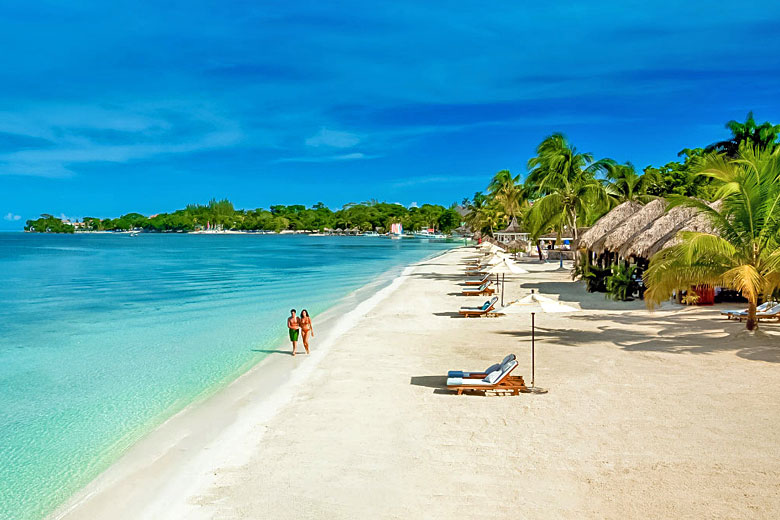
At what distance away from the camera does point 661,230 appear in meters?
18.1

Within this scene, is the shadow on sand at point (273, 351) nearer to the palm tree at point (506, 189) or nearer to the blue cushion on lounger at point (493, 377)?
the blue cushion on lounger at point (493, 377)

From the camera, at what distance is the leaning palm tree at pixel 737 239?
39.3ft

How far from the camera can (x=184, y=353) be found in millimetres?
14188

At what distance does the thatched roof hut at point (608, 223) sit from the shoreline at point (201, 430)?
14.2 m

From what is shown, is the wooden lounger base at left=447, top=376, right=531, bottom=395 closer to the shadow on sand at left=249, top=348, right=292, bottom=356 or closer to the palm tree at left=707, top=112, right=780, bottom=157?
the shadow on sand at left=249, top=348, right=292, bottom=356

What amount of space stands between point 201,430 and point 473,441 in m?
3.92

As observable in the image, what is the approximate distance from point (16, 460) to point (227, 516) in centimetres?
413

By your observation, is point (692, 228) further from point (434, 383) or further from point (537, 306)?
point (434, 383)

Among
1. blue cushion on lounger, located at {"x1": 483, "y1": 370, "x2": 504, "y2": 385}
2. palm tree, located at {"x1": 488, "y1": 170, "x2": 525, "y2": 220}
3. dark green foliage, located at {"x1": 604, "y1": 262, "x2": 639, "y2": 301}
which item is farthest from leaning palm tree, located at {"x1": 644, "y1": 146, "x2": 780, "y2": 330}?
palm tree, located at {"x1": 488, "y1": 170, "x2": 525, "y2": 220}

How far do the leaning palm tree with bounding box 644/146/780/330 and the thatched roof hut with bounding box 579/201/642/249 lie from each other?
10541 millimetres

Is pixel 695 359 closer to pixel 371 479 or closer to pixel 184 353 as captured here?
pixel 371 479

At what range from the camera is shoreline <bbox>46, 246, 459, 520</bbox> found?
651cm

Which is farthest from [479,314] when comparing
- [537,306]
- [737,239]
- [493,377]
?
[493,377]

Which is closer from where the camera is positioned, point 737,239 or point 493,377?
point 493,377
